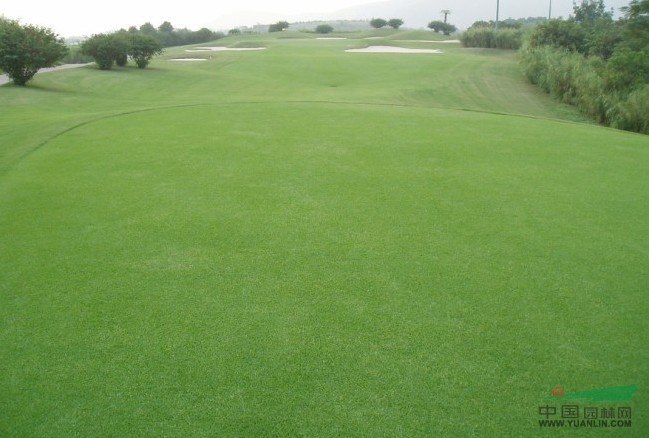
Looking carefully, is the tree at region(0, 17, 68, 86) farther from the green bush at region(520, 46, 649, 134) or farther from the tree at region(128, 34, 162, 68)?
the green bush at region(520, 46, 649, 134)

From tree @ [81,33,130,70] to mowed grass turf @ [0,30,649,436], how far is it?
440 inches

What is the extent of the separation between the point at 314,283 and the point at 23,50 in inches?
525

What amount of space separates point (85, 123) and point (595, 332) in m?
8.43

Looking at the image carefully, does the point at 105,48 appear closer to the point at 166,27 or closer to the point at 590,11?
the point at 166,27

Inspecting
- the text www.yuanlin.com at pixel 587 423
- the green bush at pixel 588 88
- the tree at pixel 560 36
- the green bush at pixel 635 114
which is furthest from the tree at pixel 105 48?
the text www.yuanlin.com at pixel 587 423

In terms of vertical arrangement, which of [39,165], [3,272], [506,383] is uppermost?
[39,165]

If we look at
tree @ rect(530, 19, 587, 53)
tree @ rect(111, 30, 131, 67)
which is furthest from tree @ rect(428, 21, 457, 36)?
tree @ rect(111, 30, 131, 67)

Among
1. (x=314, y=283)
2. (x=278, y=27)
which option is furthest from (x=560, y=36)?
(x=278, y=27)

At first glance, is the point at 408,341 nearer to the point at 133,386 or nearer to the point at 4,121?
the point at 133,386

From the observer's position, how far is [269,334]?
2.72 m

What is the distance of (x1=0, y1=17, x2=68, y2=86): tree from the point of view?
12.7 metres

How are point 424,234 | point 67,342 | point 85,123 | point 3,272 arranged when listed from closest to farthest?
point 67,342 → point 3,272 → point 424,234 → point 85,123

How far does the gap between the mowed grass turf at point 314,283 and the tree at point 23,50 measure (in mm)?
7026

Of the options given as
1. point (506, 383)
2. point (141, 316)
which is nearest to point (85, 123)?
point (141, 316)
